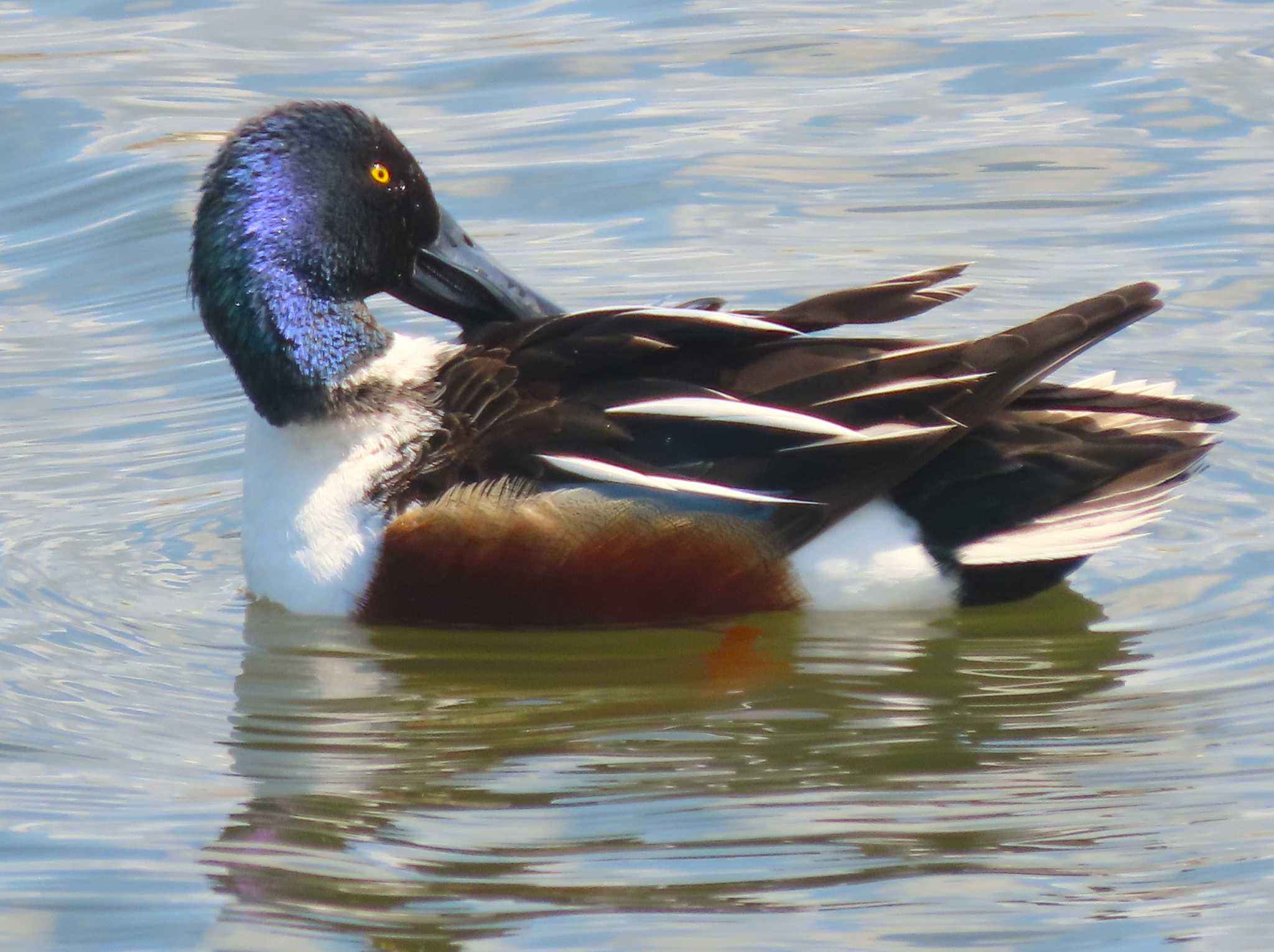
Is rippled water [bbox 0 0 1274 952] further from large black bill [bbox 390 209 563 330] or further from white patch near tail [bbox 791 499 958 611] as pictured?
large black bill [bbox 390 209 563 330]

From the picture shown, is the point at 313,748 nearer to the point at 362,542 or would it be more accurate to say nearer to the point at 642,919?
the point at 362,542

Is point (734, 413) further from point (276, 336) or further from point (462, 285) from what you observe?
point (276, 336)

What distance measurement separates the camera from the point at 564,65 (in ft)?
37.4

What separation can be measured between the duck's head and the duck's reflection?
0.75 metres

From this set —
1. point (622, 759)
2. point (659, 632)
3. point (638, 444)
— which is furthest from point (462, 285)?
point (622, 759)

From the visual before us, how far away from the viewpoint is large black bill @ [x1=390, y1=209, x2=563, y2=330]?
22.6 feet

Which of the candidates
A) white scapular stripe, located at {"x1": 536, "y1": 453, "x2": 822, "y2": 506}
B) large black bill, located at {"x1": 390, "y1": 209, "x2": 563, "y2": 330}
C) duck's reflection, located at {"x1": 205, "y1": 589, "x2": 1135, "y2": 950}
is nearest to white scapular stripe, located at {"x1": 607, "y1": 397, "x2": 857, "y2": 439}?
white scapular stripe, located at {"x1": 536, "y1": 453, "x2": 822, "y2": 506}

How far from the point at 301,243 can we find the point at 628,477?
123 centimetres

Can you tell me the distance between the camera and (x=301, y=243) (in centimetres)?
651

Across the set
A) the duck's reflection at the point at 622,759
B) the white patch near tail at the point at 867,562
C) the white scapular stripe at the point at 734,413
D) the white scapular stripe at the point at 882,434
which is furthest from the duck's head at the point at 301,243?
the white patch near tail at the point at 867,562

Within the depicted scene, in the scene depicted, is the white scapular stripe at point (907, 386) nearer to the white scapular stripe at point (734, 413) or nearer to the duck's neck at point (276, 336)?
the white scapular stripe at point (734, 413)

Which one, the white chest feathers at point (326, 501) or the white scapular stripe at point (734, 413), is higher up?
the white scapular stripe at point (734, 413)

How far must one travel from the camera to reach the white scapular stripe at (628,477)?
6.12m

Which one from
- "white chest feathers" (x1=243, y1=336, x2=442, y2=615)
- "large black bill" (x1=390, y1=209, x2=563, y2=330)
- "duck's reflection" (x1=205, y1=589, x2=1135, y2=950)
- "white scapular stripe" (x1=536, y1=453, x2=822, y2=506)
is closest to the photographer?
"duck's reflection" (x1=205, y1=589, x2=1135, y2=950)
